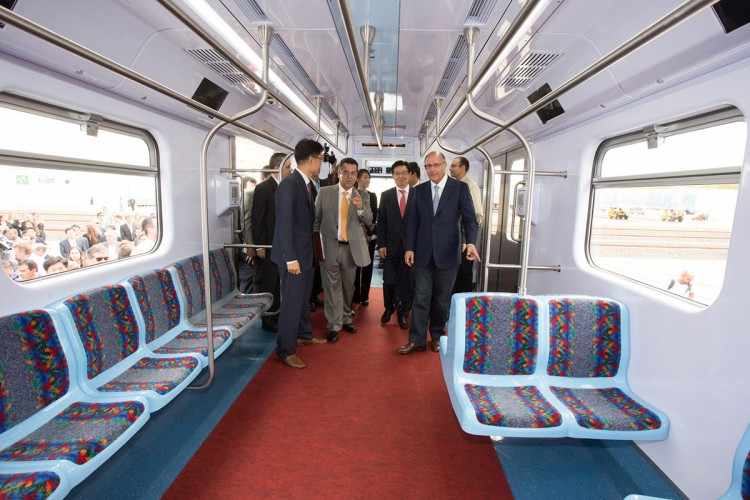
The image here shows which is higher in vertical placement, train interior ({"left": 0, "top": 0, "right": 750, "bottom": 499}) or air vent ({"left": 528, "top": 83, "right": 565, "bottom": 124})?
air vent ({"left": 528, "top": 83, "right": 565, "bottom": 124})

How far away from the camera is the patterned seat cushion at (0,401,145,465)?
5.39 feet

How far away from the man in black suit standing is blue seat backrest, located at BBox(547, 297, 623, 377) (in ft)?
6.74

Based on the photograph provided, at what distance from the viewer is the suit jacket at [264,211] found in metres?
3.99

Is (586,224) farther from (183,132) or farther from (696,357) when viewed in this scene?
(183,132)

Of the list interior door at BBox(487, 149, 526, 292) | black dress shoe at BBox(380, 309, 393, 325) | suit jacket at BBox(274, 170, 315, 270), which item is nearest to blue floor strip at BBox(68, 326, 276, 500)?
suit jacket at BBox(274, 170, 315, 270)

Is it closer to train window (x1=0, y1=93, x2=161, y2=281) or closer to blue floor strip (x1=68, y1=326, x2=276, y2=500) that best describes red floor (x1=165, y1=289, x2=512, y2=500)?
blue floor strip (x1=68, y1=326, x2=276, y2=500)

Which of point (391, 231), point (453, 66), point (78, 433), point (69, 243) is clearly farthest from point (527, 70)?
point (78, 433)

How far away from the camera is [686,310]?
201 cm

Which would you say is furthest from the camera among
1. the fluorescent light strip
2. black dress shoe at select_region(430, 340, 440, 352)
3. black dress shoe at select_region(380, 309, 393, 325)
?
black dress shoe at select_region(380, 309, 393, 325)

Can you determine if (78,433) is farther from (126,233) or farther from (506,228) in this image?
(506,228)

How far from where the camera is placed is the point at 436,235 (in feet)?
11.1

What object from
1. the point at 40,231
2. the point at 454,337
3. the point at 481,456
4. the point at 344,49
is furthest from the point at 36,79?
the point at 481,456

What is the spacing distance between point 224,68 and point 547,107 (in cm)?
298

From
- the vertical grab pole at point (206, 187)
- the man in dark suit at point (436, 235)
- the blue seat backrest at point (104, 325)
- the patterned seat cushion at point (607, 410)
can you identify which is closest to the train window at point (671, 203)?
the patterned seat cushion at point (607, 410)
